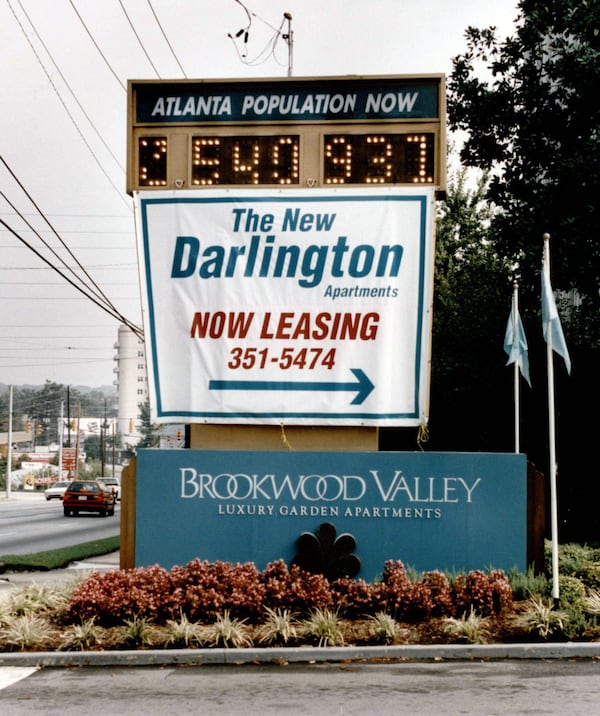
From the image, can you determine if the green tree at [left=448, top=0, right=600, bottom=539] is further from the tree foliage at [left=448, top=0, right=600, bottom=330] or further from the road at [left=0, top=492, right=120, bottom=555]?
the road at [left=0, top=492, right=120, bottom=555]

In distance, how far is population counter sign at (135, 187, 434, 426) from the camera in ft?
40.7

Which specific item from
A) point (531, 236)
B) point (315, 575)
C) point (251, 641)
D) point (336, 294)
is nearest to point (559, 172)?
point (531, 236)

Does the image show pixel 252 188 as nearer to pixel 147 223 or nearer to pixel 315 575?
pixel 147 223

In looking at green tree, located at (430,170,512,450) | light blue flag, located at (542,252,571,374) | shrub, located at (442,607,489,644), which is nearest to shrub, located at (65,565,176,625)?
shrub, located at (442,607,489,644)

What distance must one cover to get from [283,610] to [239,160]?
5402 mm

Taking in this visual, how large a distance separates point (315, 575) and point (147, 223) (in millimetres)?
4803

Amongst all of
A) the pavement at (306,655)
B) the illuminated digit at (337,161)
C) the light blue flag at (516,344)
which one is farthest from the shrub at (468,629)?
the light blue flag at (516,344)

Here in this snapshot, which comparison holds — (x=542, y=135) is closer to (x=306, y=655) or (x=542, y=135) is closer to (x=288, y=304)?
(x=288, y=304)

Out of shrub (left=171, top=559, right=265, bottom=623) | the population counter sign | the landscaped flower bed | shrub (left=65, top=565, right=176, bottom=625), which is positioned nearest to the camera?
the landscaped flower bed

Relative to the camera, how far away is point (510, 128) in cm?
2311

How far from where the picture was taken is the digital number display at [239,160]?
40.6 ft

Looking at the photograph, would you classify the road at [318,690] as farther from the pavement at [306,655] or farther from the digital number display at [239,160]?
the digital number display at [239,160]

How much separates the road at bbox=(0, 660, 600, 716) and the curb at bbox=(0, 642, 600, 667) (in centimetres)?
17

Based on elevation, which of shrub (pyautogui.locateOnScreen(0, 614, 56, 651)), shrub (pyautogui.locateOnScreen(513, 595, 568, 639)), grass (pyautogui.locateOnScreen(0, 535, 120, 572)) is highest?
shrub (pyautogui.locateOnScreen(513, 595, 568, 639))
